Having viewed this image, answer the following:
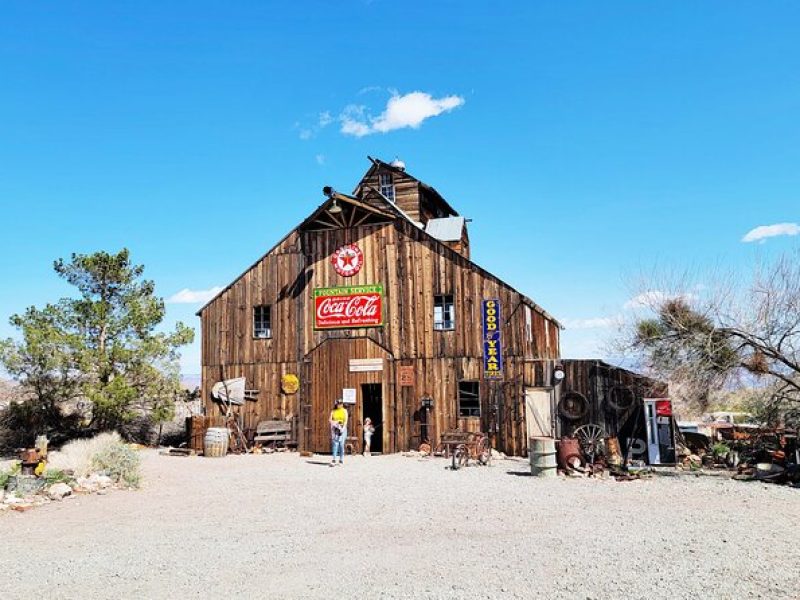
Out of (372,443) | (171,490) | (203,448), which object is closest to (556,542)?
(171,490)

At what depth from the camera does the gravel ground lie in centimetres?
743

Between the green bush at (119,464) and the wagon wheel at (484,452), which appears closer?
the green bush at (119,464)

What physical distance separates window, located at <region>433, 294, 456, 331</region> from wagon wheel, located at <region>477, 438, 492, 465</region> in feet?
13.1

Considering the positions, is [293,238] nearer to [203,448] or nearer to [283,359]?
[283,359]

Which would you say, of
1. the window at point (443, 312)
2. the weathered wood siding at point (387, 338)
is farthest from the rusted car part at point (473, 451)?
the window at point (443, 312)

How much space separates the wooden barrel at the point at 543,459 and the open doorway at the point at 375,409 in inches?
290

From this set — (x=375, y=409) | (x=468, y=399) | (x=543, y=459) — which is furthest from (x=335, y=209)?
(x=543, y=459)

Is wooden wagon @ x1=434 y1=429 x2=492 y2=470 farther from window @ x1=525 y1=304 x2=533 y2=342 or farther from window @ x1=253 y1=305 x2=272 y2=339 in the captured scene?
window @ x1=253 y1=305 x2=272 y2=339

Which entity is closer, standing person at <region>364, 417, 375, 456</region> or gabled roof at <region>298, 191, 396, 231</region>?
standing person at <region>364, 417, 375, 456</region>

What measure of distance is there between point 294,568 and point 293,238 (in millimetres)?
16013

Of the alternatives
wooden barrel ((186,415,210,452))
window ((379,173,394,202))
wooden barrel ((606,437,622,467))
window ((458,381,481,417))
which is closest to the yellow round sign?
wooden barrel ((186,415,210,452))

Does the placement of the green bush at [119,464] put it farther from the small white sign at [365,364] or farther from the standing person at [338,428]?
the small white sign at [365,364]

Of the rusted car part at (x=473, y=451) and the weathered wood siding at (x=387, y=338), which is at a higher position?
the weathered wood siding at (x=387, y=338)

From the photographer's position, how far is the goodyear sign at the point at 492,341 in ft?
66.5
